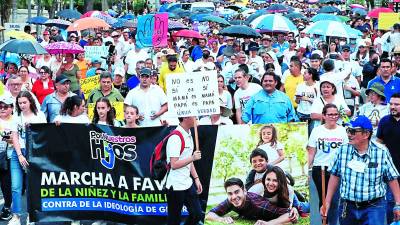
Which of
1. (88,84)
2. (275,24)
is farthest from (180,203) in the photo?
(275,24)

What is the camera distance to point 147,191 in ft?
31.3

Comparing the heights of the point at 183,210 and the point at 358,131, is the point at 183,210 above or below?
below

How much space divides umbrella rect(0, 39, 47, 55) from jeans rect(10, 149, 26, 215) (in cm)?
659

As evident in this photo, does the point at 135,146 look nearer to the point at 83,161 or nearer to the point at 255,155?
the point at 83,161

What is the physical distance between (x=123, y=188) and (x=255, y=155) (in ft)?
4.60

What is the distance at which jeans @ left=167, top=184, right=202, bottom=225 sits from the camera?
8.61 m

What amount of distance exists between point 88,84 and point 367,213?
7.40m

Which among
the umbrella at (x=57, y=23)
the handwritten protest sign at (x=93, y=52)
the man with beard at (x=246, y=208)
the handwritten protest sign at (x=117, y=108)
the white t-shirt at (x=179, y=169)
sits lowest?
the man with beard at (x=246, y=208)

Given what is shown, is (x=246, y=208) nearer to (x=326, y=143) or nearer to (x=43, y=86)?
(x=326, y=143)

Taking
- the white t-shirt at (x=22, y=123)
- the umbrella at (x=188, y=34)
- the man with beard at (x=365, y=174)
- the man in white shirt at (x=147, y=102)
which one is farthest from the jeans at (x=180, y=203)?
the umbrella at (x=188, y=34)

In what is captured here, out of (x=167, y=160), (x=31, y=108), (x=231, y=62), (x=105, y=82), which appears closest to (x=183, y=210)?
(x=167, y=160)

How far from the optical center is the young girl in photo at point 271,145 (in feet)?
30.2

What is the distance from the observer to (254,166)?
30.3 ft

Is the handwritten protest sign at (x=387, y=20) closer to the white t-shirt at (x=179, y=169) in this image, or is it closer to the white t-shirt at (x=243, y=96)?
the white t-shirt at (x=243, y=96)
